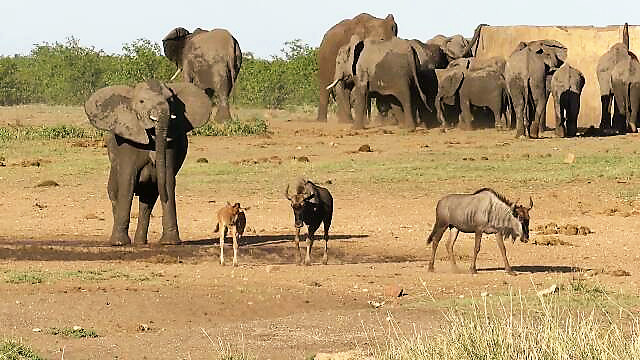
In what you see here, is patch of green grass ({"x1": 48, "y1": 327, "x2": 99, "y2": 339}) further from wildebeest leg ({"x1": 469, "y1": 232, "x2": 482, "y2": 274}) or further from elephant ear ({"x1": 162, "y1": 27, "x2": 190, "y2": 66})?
elephant ear ({"x1": 162, "y1": 27, "x2": 190, "y2": 66})

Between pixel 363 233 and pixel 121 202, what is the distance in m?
3.15

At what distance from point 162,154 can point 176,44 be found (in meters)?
20.3

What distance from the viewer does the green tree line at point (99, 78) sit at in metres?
56.2

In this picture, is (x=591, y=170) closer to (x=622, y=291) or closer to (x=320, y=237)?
(x=320, y=237)

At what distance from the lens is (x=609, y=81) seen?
33469 mm

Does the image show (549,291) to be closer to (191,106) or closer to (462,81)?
(191,106)

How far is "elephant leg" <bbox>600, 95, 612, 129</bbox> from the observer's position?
33.8 meters

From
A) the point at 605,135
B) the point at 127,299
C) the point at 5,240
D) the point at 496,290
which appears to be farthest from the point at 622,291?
the point at 605,135

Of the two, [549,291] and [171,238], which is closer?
[549,291]

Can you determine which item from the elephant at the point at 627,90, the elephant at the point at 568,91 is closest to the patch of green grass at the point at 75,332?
the elephant at the point at 568,91

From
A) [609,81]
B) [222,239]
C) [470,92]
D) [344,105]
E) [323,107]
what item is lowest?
[222,239]

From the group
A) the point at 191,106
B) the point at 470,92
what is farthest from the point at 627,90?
the point at 191,106

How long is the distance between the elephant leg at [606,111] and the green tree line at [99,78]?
67.6ft

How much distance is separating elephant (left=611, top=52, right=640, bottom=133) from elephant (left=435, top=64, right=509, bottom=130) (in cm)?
261
